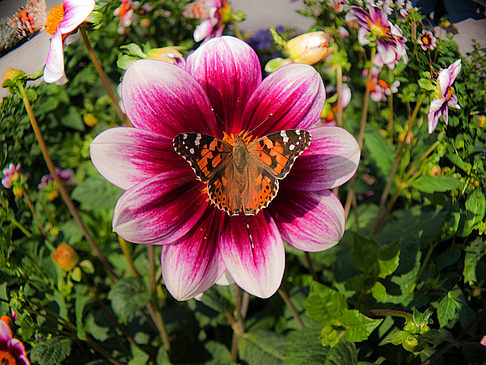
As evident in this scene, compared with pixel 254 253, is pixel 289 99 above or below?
above

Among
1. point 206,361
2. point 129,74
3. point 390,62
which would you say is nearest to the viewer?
point 129,74

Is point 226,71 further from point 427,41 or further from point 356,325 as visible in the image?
point 356,325

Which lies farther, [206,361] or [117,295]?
[206,361]

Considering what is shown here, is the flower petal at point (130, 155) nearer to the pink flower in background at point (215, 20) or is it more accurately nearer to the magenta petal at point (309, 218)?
the magenta petal at point (309, 218)

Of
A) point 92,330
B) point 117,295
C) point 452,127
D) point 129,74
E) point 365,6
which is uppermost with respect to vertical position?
A: point 129,74

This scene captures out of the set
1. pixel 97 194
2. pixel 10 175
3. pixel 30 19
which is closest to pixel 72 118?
pixel 97 194

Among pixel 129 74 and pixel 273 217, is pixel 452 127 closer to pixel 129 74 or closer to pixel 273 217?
pixel 273 217

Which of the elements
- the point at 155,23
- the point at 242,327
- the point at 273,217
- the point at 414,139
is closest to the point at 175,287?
the point at 273,217

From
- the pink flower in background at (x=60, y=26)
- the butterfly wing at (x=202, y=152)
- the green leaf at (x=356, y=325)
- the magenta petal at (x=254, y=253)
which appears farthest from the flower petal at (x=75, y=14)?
the green leaf at (x=356, y=325)
